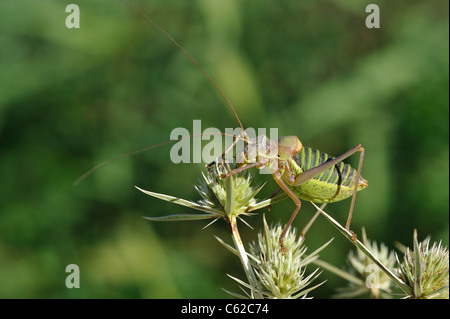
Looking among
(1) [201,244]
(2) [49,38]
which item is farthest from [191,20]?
(1) [201,244]

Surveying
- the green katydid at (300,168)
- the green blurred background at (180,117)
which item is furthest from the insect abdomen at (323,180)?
the green blurred background at (180,117)

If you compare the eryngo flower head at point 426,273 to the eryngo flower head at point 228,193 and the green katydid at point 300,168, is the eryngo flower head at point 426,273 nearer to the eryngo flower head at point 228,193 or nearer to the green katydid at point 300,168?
the green katydid at point 300,168

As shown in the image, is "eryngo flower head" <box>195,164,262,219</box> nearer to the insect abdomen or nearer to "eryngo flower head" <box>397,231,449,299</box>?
the insect abdomen

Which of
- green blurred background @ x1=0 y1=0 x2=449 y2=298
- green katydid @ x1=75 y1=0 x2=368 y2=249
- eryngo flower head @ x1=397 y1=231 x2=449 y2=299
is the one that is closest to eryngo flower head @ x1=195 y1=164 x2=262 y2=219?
green katydid @ x1=75 y1=0 x2=368 y2=249

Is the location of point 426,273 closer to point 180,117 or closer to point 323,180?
point 323,180

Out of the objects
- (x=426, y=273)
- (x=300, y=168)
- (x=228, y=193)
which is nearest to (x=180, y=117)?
(x=300, y=168)
